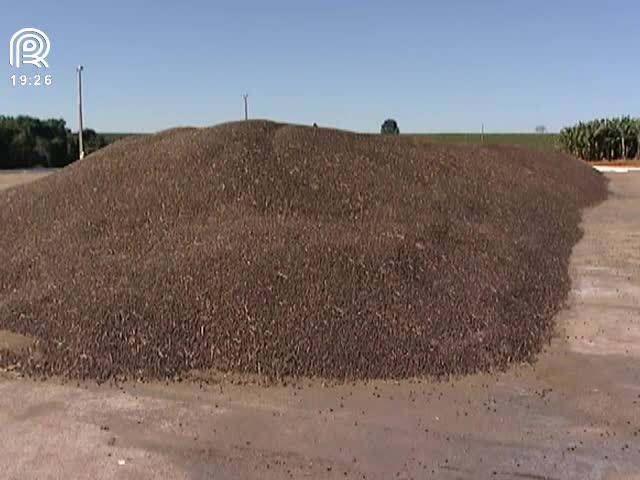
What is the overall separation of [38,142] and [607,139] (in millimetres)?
29993

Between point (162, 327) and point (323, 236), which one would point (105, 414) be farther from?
point (323, 236)

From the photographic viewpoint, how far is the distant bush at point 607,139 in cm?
3309

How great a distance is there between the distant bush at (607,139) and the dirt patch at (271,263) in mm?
25690

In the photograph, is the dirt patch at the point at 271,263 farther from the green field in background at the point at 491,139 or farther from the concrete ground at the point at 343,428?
the green field in background at the point at 491,139

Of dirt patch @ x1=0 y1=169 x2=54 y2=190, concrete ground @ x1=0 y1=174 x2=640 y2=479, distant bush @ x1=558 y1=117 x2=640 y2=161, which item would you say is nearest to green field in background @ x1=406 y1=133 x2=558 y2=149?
distant bush @ x1=558 y1=117 x2=640 y2=161

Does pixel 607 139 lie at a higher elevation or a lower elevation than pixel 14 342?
higher

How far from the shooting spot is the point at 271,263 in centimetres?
617

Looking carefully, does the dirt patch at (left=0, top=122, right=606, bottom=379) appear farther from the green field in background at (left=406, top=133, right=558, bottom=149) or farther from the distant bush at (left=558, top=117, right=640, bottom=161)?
the distant bush at (left=558, top=117, right=640, bottom=161)

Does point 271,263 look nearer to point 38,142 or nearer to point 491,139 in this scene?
point 38,142

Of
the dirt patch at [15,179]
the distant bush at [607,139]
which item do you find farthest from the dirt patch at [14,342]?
the distant bush at [607,139]

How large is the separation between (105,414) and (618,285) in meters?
5.87

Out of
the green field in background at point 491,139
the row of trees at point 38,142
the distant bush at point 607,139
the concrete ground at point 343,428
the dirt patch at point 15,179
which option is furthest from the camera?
the row of trees at point 38,142

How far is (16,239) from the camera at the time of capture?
7.45 m

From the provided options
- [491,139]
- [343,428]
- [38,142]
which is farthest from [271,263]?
[491,139]
